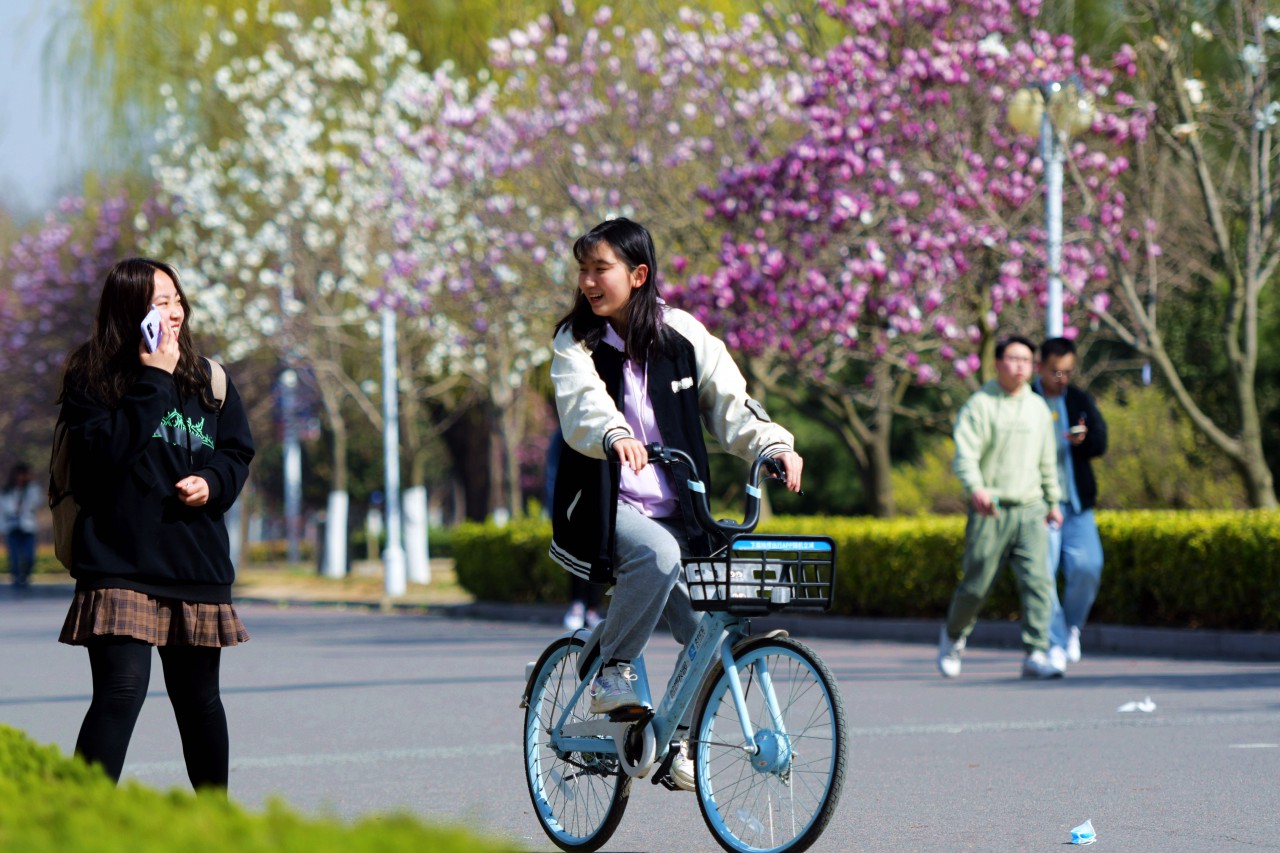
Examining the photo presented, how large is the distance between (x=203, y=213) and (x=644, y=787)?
82.2 feet

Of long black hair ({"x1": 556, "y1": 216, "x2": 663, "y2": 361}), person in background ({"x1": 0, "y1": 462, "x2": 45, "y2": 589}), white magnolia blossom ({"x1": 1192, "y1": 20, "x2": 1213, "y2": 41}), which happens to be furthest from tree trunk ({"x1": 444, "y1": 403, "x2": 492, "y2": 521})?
long black hair ({"x1": 556, "y1": 216, "x2": 663, "y2": 361})

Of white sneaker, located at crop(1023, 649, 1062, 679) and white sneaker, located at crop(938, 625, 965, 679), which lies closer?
white sneaker, located at crop(1023, 649, 1062, 679)

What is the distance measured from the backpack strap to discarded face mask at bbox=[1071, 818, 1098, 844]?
9.16 ft

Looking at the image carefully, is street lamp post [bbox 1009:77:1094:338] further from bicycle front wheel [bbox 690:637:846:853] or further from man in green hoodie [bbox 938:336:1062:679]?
A: bicycle front wheel [bbox 690:637:846:853]

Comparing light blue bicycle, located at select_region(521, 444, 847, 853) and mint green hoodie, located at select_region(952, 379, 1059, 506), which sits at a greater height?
mint green hoodie, located at select_region(952, 379, 1059, 506)

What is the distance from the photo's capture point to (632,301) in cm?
520

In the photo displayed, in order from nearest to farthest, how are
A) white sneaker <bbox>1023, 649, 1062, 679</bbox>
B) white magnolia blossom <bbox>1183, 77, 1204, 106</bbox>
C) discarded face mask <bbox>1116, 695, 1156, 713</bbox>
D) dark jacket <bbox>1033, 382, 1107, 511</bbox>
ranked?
discarded face mask <bbox>1116, 695, 1156, 713</bbox> < white sneaker <bbox>1023, 649, 1062, 679</bbox> < dark jacket <bbox>1033, 382, 1107, 511</bbox> < white magnolia blossom <bbox>1183, 77, 1204, 106</bbox>

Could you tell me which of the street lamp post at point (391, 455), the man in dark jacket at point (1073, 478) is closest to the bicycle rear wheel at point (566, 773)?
the man in dark jacket at point (1073, 478)

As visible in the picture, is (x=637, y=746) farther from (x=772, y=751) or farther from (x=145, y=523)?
(x=145, y=523)

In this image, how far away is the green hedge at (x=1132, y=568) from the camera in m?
12.3

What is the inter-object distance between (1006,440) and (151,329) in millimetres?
6311

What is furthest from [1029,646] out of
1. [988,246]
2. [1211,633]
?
[988,246]

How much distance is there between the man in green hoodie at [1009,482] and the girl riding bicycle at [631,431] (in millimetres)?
5278

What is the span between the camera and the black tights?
193 inches
